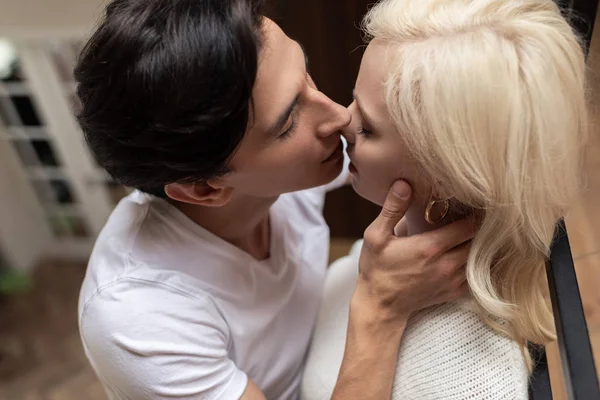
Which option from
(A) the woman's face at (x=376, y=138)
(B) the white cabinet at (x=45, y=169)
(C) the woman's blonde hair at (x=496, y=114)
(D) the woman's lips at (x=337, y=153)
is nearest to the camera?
(C) the woman's blonde hair at (x=496, y=114)

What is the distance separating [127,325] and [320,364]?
0.34 meters

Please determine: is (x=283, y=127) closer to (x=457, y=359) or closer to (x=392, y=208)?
(x=392, y=208)

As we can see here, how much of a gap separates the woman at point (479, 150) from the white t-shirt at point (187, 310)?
256 millimetres

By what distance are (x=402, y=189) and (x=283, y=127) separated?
0.61 feet

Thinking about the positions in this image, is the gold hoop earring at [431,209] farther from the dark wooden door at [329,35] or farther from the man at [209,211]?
the dark wooden door at [329,35]

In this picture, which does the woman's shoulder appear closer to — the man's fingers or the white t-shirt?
the man's fingers

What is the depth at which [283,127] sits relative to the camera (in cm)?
83

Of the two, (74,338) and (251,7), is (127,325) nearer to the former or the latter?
(251,7)

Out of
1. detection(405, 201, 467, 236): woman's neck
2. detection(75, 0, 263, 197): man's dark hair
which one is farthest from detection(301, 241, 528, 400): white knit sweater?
detection(75, 0, 263, 197): man's dark hair

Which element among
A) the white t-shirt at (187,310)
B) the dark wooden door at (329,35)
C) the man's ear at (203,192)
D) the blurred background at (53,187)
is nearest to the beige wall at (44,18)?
the blurred background at (53,187)

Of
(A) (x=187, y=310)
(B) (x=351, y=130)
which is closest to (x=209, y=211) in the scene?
(A) (x=187, y=310)

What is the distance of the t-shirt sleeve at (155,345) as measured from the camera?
0.86 metres

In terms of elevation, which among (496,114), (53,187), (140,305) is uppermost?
(496,114)

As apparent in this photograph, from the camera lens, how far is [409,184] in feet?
2.66
